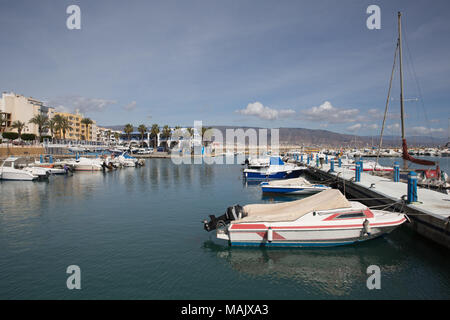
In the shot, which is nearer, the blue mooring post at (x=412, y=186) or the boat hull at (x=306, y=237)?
the boat hull at (x=306, y=237)

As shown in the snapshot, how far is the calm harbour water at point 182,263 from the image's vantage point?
1084cm

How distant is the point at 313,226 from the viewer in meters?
14.5

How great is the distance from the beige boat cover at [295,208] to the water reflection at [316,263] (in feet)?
5.38

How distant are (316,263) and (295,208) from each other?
10.2 ft

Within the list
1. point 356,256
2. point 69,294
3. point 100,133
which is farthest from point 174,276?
point 100,133

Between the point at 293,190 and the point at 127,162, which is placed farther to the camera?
the point at 127,162

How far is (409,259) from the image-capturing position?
1357cm

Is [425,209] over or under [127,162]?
under

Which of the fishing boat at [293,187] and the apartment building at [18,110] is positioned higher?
the apartment building at [18,110]

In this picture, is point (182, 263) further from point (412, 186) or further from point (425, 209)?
point (412, 186)

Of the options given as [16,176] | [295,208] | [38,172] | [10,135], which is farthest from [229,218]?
[10,135]

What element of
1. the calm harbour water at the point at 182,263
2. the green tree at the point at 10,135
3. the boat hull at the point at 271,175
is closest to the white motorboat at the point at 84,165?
the boat hull at the point at 271,175

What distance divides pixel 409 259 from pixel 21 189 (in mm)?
40171

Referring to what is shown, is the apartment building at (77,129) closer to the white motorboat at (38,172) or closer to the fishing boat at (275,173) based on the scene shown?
the white motorboat at (38,172)
